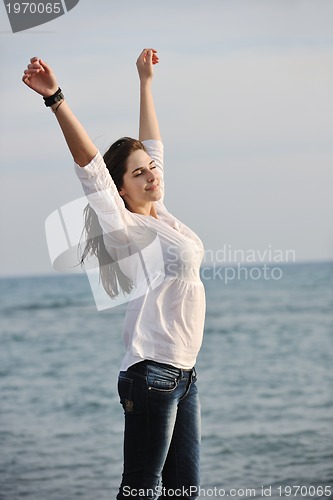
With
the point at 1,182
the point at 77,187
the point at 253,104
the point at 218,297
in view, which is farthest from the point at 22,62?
the point at 218,297

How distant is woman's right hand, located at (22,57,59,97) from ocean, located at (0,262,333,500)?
77.1 inches

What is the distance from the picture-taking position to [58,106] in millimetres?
1396

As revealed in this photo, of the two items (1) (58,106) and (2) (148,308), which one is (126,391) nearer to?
(2) (148,308)

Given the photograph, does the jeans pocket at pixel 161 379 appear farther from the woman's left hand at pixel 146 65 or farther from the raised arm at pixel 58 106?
the woman's left hand at pixel 146 65

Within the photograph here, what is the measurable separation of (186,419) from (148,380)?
133 mm

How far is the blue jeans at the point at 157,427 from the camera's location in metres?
1.48

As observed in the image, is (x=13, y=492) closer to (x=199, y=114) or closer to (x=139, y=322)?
(x=139, y=322)

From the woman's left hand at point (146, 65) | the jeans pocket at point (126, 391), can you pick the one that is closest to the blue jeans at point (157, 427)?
the jeans pocket at point (126, 391)

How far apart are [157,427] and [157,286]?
247mm

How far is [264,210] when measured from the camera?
11.6 m

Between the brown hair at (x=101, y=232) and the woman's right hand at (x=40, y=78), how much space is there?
245 millimetres

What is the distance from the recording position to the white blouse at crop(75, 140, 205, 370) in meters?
1.50

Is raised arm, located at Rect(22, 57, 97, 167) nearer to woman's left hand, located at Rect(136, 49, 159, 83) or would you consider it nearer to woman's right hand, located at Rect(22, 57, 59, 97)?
woman's right hand, located at Rect(22, 57, 59, 97)

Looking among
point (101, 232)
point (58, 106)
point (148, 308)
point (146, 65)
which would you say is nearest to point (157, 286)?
point (148, 308)
